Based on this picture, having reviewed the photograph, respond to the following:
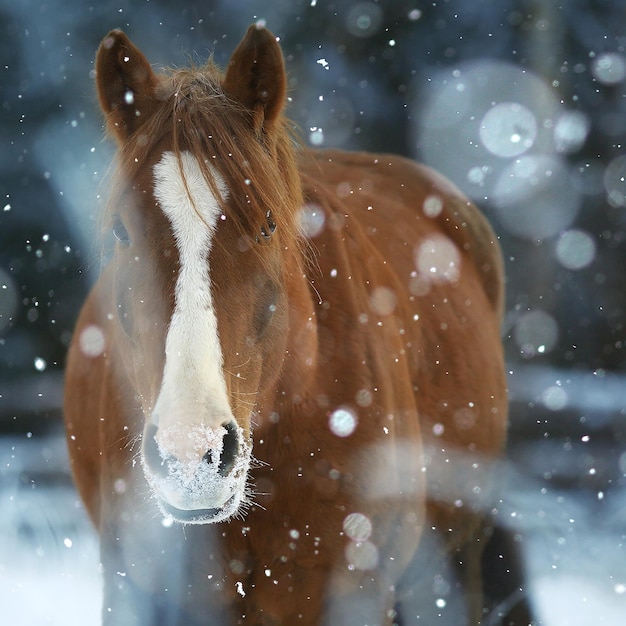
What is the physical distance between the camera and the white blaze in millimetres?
1246

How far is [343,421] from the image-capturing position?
1934mm

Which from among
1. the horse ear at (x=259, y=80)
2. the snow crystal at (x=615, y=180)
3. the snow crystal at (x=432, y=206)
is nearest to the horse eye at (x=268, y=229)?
the horse ear at (x=259, y=80)

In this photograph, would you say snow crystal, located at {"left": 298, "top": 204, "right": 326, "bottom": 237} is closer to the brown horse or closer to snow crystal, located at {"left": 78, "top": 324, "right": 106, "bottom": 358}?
the brown horse

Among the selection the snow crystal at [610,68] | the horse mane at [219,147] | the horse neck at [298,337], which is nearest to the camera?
the horse mane at [219,147]

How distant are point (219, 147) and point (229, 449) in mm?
681

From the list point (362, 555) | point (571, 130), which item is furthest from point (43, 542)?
point (571, 130)

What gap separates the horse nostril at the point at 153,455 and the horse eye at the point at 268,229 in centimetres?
50

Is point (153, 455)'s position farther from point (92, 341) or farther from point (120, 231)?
point (92, 341)

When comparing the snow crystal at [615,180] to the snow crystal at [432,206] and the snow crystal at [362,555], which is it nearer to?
the snow crystal at [432,206]

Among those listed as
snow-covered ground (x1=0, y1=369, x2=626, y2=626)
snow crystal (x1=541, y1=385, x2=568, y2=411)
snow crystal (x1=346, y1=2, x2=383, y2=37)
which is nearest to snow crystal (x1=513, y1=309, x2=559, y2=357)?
snow-covered ground (x1=0, y1=369, x2=626, y2=626)

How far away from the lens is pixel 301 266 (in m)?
1.90

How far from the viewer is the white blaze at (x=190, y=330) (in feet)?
4.09

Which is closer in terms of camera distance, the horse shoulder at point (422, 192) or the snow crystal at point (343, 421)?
the snow crystal at point (343, 421)

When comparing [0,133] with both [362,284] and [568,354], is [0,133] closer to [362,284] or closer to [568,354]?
[362,284]
